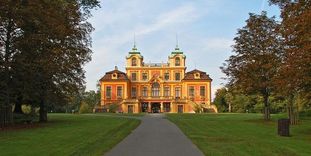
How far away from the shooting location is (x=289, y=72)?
2436 centimetres

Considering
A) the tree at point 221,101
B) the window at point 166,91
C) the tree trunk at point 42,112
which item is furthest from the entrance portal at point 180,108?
the tree trunk at point 42,112

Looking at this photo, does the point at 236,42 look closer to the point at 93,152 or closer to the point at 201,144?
the point at 201,144

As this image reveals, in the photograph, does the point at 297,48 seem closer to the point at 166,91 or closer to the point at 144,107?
the point at 144,107

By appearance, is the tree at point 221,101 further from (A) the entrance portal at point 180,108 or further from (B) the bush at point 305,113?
(B) the bush at point 305,113

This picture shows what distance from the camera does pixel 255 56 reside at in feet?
135

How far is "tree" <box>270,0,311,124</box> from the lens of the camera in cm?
2297

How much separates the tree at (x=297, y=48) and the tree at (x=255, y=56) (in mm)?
12382

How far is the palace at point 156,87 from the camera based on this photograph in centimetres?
10138

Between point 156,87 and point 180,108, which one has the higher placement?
point 156,87

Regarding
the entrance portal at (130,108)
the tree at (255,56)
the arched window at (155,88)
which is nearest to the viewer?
the tree at (255,56)

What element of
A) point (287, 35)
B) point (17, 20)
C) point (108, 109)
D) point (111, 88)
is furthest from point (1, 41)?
point (111, 88)

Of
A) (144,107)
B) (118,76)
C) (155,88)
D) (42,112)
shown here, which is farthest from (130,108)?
(42,112)

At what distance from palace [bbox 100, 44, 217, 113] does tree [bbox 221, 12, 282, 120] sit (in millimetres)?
54998

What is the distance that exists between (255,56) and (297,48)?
16.7 m
